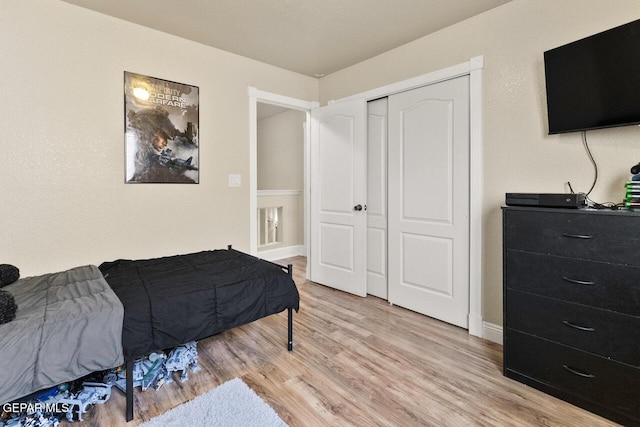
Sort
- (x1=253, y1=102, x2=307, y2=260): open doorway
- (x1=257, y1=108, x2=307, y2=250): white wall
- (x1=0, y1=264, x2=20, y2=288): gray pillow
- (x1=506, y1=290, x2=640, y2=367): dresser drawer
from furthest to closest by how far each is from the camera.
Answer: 1. (x1=257, y1=108, x2=307, y2=250): white wall
2. (x1=253, y1=102, x2=307, y2=260): open doorway
3. (x1=0, y1=264, x2=20, y2=288): gray pillow
4. (x1=506, y1=290, x2=640, y2=367): dresser drawer

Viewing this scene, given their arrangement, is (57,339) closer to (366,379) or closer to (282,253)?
(366,379)

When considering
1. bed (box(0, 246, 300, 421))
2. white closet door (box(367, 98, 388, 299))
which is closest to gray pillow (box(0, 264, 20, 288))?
bed (box(0, 246, 300, 421))

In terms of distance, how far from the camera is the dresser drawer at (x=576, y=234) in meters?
1.62

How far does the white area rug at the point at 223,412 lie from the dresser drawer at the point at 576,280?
165 cm

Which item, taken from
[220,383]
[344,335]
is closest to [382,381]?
[344,335]

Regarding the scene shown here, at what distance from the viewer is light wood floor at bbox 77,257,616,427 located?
1.72 metres


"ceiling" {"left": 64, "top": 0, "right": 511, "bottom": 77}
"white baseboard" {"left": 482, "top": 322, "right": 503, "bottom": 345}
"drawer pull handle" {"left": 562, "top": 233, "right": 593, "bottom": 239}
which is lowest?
"white baseboard" {"left": 482, "top": 322, "right": 503, "bottom": 345}

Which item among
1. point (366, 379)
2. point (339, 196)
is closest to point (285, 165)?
point (339, 196)

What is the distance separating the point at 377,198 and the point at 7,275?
3099mm

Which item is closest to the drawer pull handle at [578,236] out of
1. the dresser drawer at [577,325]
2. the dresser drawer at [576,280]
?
the dresser drawer at [576,280]

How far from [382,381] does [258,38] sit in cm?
307

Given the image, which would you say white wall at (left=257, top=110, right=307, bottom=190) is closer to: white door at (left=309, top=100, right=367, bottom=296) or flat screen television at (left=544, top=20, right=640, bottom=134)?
white door at (left=309, top=100, right=367, bottom=296)

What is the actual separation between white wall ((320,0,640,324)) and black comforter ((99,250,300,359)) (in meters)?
1.80

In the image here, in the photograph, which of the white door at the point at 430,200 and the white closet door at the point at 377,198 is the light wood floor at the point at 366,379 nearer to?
the white door at the point at 430,200
